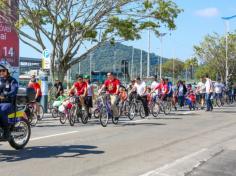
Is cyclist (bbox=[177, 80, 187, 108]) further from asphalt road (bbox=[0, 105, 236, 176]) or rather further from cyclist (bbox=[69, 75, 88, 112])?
asphalt road (bbox=[0, 105, 236, 176])

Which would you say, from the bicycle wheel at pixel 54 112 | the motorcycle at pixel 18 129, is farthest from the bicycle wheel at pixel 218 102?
the motorcycle at pixel 18 129

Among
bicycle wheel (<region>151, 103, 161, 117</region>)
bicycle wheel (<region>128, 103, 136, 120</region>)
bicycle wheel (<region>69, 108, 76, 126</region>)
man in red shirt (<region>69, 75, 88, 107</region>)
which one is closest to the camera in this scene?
bicycle wheel (<region>69, 108, 76, 126</region>)

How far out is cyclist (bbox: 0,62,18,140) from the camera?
1036 cm

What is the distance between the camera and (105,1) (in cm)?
2695

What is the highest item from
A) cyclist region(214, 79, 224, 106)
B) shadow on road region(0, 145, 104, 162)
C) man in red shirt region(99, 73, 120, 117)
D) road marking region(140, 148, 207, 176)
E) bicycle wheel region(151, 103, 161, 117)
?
cyclist region(214, 79, 224, 106)

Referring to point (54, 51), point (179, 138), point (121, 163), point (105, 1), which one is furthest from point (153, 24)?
point (121, 163)

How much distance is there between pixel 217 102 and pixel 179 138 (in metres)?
19.8

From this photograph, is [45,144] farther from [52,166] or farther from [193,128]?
[193,128]

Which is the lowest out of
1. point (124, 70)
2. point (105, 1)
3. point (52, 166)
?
point (52, 166)

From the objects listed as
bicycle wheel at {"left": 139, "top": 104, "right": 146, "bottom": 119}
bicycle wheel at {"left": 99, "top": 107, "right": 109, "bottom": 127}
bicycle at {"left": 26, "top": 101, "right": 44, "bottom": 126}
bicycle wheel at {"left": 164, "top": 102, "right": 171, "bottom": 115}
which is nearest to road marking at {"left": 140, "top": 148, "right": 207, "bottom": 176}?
bicycle wheel at {"left": 99, "top": 107, "right": 109, "bottom": 127}

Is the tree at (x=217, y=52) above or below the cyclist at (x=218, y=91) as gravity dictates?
above

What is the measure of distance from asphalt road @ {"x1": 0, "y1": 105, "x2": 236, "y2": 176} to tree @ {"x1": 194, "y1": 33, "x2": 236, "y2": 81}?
45.5m

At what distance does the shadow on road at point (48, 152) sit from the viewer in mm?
10162

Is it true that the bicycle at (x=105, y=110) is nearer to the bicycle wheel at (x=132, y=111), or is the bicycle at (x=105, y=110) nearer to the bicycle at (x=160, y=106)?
the bicycle wheel at (x=132, y=111)
